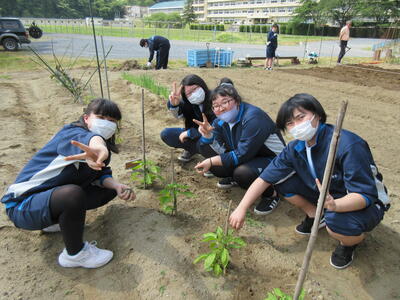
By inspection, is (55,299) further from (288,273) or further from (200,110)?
(200,110)

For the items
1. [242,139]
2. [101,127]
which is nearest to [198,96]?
[242,139]

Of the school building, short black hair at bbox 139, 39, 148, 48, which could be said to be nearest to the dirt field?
short black hair at bbox 139, 39, 148, 48

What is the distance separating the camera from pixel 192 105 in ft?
10.7

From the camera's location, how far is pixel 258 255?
198 cm

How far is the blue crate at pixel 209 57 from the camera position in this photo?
37.4ft

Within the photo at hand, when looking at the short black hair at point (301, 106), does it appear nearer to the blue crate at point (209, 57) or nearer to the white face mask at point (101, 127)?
the white face mask at point (101, 127)

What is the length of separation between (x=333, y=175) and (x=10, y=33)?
1684cm

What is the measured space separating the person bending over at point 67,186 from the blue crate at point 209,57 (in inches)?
395

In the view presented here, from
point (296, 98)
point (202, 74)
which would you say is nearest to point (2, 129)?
point (296, 98)

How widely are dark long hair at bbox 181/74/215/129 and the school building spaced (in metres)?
51.4

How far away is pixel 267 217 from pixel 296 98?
1141 mm

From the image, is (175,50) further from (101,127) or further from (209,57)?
(101,127)

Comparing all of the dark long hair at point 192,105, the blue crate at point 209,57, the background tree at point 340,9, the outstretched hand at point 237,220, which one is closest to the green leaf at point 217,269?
the outstretched hand at point 237,220

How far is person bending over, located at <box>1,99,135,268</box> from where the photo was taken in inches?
66.1
